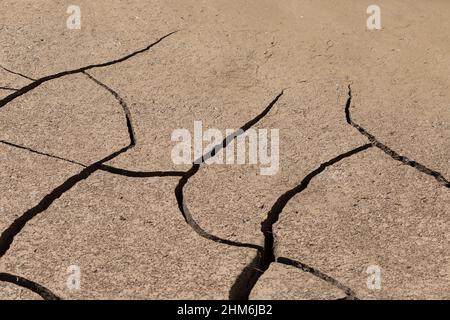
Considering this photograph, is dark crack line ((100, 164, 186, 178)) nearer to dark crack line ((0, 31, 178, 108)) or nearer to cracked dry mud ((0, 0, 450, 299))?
cracked dry mud ((0, 0, 450, 299))

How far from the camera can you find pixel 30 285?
2.30 metres

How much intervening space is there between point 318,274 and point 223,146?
744mm

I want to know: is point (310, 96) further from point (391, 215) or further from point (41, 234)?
point (41, 234)

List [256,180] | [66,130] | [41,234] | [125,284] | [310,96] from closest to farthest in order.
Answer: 1. [125,284]
2. [41,234]
3. [256,180]
4. [66,130]
5. [310,96]

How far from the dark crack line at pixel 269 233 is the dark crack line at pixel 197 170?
0.13 feet

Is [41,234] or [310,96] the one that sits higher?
[310,96]

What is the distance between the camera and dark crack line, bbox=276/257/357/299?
2.32m

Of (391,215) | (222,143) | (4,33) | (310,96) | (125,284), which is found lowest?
(125,284)

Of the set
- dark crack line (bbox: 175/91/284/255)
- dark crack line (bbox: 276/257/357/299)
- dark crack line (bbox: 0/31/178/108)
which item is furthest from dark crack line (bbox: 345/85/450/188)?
dark crack line (bbox: 0/31/178/108)

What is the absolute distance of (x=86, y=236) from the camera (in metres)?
2.50

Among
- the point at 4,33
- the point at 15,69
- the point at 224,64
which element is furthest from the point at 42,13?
the point at 224,64

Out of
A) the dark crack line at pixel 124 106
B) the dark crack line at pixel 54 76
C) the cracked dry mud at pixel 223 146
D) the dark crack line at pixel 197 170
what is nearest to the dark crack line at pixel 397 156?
the cracked dry mud at pixel 223 146

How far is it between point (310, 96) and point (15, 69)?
1.25 metres

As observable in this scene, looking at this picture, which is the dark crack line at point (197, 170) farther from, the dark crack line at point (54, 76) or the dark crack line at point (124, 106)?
the dark crack line at point (54, 76)
